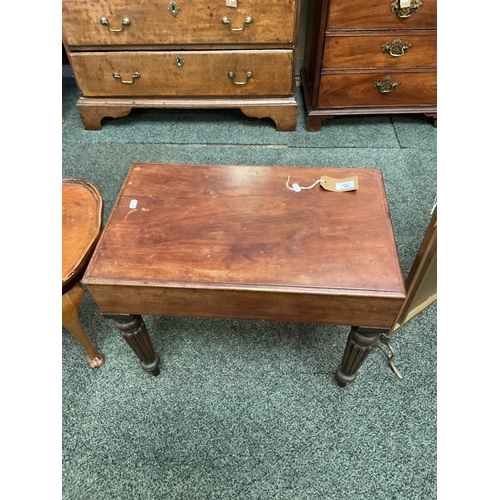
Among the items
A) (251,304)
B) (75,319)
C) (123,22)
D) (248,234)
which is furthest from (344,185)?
(123,22)

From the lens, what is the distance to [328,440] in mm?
1141

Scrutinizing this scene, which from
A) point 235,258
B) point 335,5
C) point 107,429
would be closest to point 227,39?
point 335,5

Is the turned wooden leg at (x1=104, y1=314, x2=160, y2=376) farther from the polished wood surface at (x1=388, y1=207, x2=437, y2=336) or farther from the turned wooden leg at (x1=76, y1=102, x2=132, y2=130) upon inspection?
the turned wooden leg at (x1=76, y1=102, x2=132, y2=130)

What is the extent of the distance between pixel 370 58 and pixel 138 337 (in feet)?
5.61

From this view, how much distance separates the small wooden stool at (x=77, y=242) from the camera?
1060 millimetres

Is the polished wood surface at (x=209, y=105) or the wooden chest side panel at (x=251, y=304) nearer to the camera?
the wooden chest side panel at (x=251, y=304)

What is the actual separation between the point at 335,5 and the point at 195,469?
191 cm

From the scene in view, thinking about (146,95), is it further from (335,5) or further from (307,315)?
(307,315)

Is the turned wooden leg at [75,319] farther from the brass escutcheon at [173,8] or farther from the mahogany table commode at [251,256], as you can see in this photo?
the brass escutcheon at [173,8]

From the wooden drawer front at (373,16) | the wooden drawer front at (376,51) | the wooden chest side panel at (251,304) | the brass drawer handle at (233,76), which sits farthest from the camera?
the brass drawer handle at (233,76)

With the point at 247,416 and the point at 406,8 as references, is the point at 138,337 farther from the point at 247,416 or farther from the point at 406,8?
the point at 406,8

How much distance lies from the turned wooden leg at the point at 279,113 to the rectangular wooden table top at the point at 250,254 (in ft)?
3.63

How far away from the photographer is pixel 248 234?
3.30ft

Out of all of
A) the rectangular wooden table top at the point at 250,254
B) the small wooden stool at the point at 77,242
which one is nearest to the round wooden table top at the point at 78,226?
the small wooden stool at the point at 77,242
